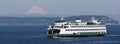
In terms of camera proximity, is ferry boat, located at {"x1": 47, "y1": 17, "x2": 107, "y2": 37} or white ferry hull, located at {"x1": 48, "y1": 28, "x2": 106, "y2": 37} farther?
ferry boat, located at {"x1": 47, "y1": 17, "x2": 107, "y2": 37}

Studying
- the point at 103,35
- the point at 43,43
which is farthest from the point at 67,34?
the point at 43,43

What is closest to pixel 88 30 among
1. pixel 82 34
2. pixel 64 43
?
pixel 82 34

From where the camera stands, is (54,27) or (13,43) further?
(54,27)

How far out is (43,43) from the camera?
122 m

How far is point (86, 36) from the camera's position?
150 metres

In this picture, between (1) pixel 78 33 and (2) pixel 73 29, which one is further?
(1) pixel 78 33

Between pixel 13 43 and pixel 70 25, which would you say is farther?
pixel 70 25

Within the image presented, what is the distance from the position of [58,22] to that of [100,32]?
37.9 feet

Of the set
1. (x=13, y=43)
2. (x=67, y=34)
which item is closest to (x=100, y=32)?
(x=67, y=34)

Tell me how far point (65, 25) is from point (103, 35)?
1243cm

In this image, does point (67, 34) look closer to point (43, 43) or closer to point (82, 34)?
point (82, 34)

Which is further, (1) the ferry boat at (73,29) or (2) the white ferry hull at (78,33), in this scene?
(1) the ferry boat at (73,29)

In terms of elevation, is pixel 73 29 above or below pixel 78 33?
above

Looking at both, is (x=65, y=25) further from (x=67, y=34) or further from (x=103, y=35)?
(x=103, y=35)
